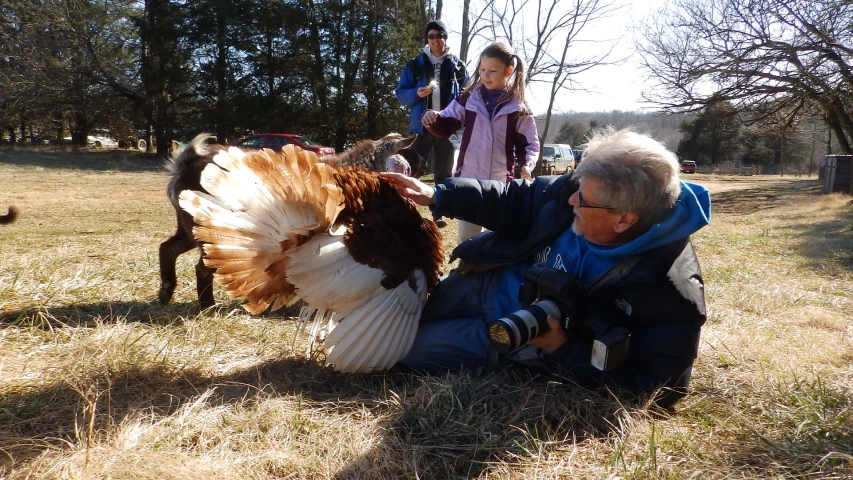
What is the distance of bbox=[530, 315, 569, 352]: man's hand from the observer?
2055 millimetres

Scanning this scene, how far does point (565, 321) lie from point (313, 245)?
1.05m

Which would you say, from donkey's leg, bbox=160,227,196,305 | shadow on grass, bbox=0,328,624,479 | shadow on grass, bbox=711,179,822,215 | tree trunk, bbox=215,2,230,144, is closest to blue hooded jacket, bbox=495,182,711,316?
shadow on grass, bbox=0,328,624,479

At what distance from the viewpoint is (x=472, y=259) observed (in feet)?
8.62

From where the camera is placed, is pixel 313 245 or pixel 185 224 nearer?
pixel 313 245

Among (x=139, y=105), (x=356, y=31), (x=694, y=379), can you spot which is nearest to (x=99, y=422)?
(x=694, y=379)

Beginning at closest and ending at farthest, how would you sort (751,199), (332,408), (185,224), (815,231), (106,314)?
(332,408)
(106,314)
(185,224)
(815,231)
(751,199)

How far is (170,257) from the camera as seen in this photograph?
345cm

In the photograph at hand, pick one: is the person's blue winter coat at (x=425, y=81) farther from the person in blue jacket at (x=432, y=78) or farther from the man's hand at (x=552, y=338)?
the man's hand at (x=552, y=338)

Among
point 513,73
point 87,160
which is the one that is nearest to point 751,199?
point 513,73

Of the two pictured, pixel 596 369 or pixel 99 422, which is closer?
pixel 99 422

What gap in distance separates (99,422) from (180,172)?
1.83m

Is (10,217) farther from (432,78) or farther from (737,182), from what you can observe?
(737,182)

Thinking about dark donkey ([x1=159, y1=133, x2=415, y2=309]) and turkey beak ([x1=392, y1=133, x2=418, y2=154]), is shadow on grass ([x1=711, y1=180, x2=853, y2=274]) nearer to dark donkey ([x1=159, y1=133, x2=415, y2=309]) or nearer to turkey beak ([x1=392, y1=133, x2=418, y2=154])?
turkey beak ([x1=392, y1=133, x2=418, y2=154])

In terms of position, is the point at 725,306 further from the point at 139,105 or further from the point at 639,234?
the point at 139,105
